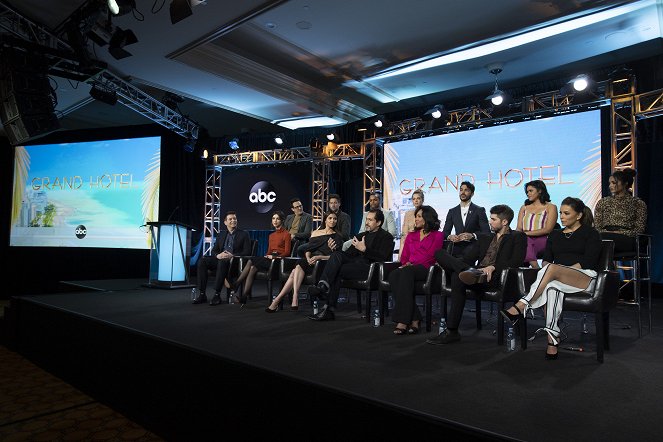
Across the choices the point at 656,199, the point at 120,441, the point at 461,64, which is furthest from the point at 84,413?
the point at 656,199

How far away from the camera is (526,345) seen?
290 cm

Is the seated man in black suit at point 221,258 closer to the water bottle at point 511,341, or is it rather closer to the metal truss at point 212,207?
the water bottle at point 511,341

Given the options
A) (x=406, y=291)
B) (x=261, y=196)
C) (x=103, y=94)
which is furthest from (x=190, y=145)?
(x=406, y=291)

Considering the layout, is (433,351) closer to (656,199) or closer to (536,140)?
(536,140)

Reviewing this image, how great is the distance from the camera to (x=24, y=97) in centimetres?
538

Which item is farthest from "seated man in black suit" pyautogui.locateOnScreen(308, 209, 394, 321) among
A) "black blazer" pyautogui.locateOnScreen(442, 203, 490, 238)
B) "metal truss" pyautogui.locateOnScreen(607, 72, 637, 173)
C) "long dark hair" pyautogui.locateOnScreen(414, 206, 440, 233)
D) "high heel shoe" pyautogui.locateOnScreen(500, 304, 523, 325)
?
"metal truss" pyautogui.locateOnScreen(607, 72, 637, 173)

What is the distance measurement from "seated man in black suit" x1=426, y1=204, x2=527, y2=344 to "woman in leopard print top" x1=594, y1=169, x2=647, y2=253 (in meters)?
1.18

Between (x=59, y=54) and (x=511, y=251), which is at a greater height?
(x=59, y=54)

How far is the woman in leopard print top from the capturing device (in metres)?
3.77

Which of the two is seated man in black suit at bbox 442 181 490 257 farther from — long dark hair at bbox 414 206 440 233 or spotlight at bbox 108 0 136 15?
spotlight at bbox 108 0 136 15

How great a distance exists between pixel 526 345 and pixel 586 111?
399 centimetres

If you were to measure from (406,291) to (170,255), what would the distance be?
419cm

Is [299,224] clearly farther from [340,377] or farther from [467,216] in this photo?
[340,377]

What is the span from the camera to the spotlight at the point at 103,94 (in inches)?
250
